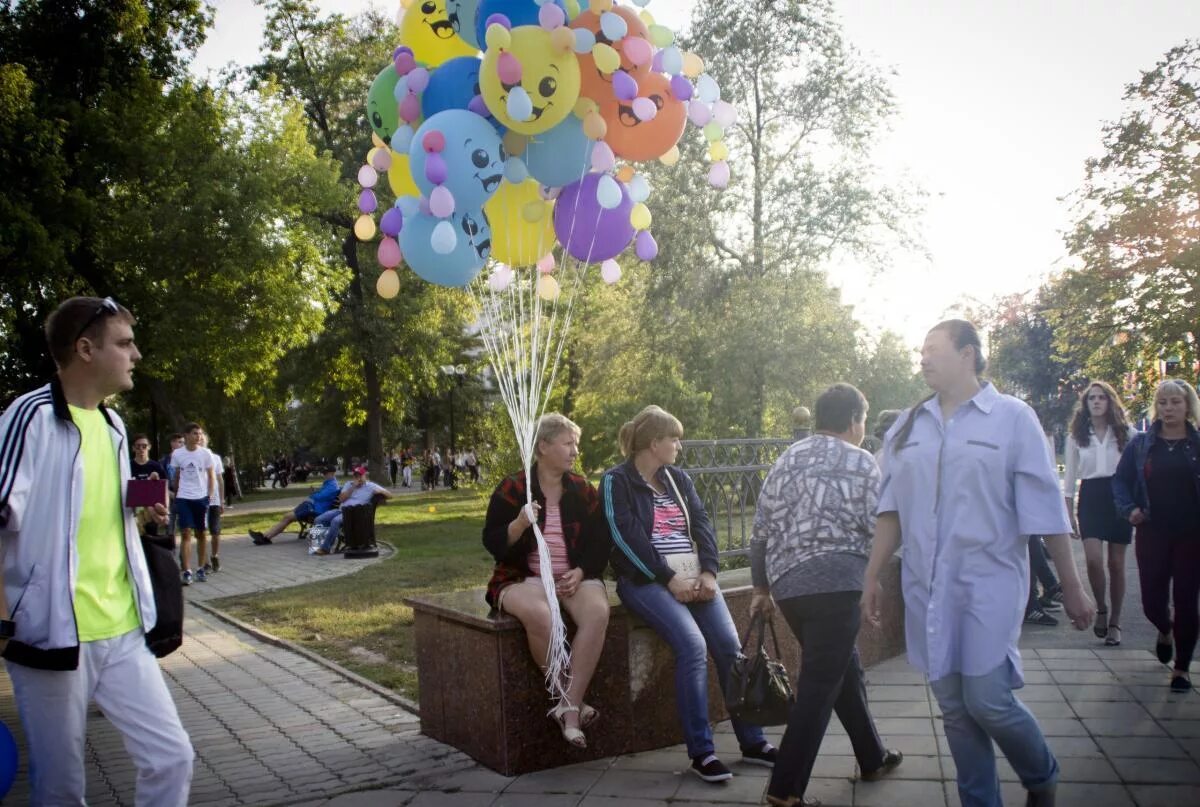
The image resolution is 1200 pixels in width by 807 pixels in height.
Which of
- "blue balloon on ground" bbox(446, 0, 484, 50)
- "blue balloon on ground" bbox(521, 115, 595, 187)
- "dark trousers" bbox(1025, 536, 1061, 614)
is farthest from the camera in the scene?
"dark trousers" bbox(1025, 536, 1061, 614)

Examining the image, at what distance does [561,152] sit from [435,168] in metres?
0.84

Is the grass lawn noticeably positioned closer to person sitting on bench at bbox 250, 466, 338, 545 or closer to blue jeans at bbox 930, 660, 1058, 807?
person sitting on bench at bbox 250, 466, 338, 545

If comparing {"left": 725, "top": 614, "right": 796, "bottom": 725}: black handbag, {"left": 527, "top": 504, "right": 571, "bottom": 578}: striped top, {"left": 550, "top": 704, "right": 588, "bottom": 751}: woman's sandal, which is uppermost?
{"left": 527, "top": 504, "right": 571, "bottom": 578}: striped top

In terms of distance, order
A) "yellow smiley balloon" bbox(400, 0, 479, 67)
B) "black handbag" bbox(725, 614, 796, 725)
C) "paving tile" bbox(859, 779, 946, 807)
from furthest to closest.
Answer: "yellow smiley balloon" bbox(400, 0, 479, 67) < "black handbag" bbox(725, 614, 796, 725) < "paving tile" bbox(859, 779, 946, 807)

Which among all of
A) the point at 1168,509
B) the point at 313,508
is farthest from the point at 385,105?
the point at 313,508

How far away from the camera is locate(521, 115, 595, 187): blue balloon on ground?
19.2ft

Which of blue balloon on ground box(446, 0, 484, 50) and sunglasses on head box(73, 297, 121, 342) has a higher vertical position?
blue balloon on ground box(446, 0, 484, 50)

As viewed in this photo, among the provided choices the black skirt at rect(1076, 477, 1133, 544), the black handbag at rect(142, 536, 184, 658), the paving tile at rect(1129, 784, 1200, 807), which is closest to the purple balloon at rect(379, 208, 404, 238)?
the black handbag at rect(142, 536, 184, 658)

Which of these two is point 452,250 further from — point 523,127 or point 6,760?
point 6,760

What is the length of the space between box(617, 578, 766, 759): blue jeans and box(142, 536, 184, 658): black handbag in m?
2.48

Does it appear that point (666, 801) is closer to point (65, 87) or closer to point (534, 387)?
point (534, 387)

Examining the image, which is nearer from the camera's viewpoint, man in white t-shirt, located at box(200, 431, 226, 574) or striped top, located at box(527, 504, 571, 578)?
striped top, located at box(527, 504, 571, 578)

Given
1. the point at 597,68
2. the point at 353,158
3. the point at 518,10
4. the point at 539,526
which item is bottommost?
the point at 539,526

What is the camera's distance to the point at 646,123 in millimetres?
6031
